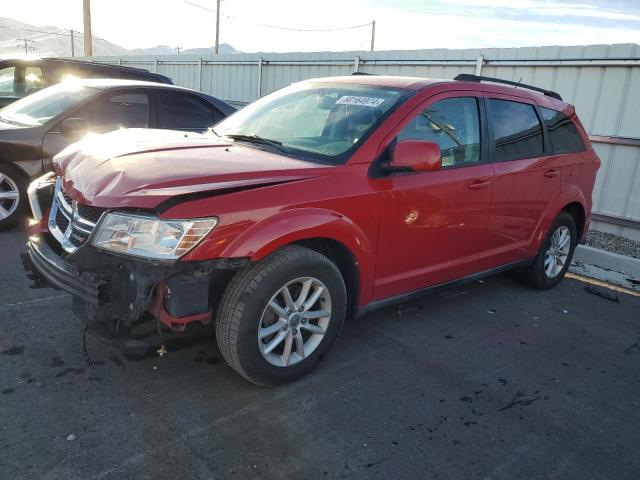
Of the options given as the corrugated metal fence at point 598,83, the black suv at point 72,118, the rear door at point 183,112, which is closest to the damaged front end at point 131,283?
the black suv at point 72,118

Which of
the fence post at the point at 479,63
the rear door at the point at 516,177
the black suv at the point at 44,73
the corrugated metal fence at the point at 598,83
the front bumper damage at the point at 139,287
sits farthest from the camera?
the fence post at the point at 479,63

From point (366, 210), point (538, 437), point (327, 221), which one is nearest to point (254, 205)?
point (327, 221)

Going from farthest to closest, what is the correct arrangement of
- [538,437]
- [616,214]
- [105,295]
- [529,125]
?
1. [616,214]
2. [529,125]
3. [538,437]
4. [105,295]

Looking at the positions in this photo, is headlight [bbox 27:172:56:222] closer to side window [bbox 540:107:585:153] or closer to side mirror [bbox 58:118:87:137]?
side mirror [bbox 58:118:87:137]

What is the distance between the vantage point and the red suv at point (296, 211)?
2645 mm

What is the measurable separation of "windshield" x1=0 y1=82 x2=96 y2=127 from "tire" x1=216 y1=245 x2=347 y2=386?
393 centimetres

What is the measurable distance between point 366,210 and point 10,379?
2.21 m

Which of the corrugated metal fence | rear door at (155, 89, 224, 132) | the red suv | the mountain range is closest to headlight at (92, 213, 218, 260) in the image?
the red suv

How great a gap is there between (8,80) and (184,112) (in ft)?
11.9

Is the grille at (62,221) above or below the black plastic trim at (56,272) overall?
above

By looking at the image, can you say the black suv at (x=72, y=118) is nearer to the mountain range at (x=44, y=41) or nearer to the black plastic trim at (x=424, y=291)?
the black plastic trim at (x=424, y=291)

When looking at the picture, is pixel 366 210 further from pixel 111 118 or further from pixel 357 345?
pixel 111 118

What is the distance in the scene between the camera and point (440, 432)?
9.31 ft

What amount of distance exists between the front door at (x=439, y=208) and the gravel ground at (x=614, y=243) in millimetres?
3348
